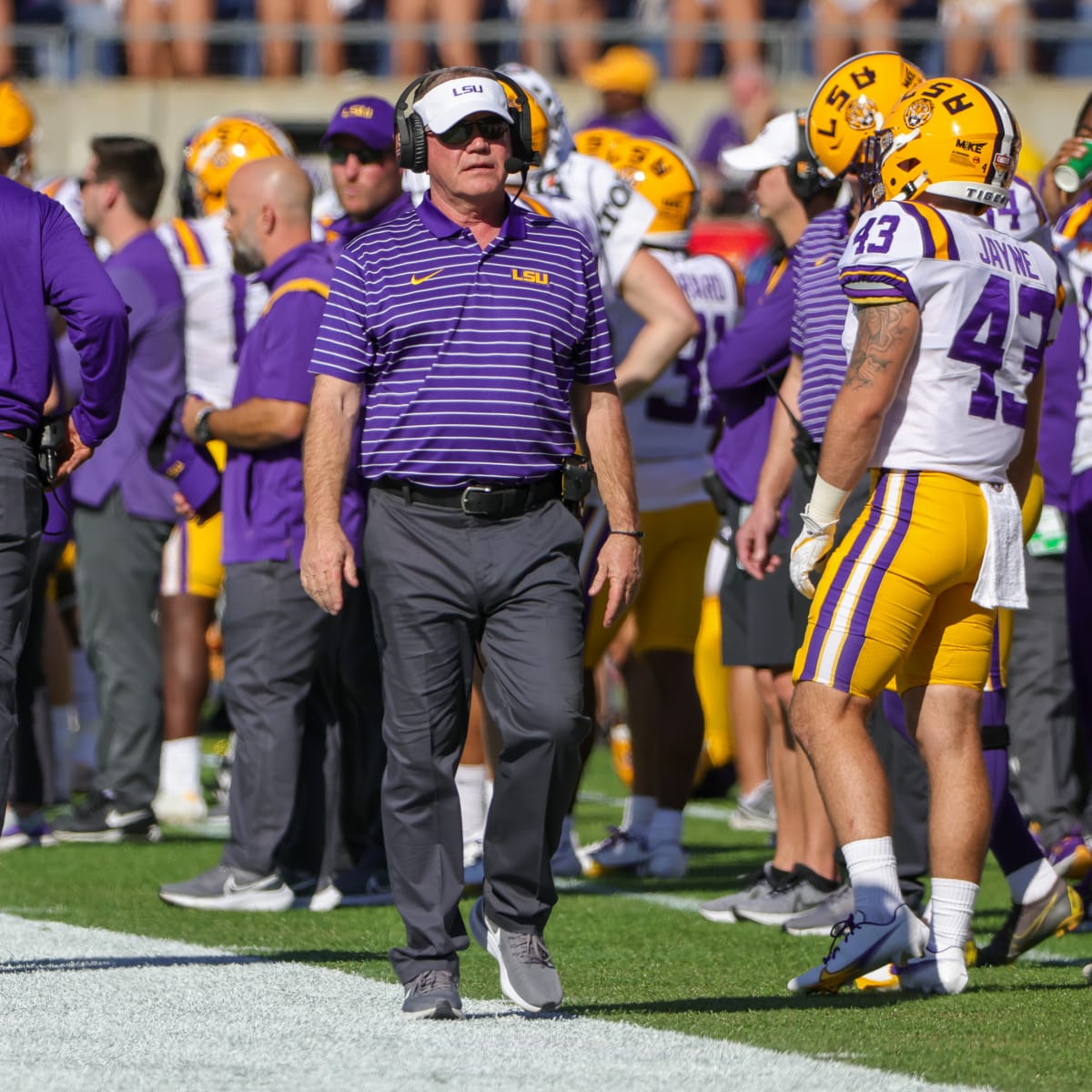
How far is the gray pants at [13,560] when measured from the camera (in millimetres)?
5617

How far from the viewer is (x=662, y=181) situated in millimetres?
8914

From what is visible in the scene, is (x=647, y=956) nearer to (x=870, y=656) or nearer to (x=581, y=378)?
(x=870, y=656)

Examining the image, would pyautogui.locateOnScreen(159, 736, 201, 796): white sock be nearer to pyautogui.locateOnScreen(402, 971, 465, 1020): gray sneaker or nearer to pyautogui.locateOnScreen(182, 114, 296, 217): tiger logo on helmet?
pyautogui.locateOnScreen(182, 114, 296, 217): tiger logo on helmet

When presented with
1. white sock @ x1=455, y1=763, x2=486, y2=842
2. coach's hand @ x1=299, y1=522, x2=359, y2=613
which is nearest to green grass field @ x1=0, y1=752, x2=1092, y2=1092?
white sock @ x1=455, y1=763, x2=486, y2=842

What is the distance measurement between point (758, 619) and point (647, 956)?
1422mm

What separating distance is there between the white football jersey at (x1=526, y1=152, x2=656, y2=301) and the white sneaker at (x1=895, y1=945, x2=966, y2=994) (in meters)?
3.07

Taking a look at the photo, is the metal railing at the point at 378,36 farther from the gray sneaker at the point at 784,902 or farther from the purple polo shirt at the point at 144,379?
the gray sneaker at the point at 784,902

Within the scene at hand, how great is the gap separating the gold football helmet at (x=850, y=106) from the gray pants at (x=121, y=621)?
362 centimetres

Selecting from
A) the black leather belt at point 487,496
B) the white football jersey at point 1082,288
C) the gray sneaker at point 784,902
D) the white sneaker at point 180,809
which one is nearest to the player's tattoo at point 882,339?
Answer: the black leather belt at point 487,496

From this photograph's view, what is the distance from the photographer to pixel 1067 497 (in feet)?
27.0

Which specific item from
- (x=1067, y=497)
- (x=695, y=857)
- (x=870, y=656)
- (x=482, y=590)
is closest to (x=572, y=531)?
(x=482, y=590)

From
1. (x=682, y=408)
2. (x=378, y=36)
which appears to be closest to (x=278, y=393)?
(x=682, y=408)

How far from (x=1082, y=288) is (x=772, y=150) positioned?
1219 millimetres

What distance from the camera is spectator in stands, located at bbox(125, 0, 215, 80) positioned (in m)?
A: 21.0
